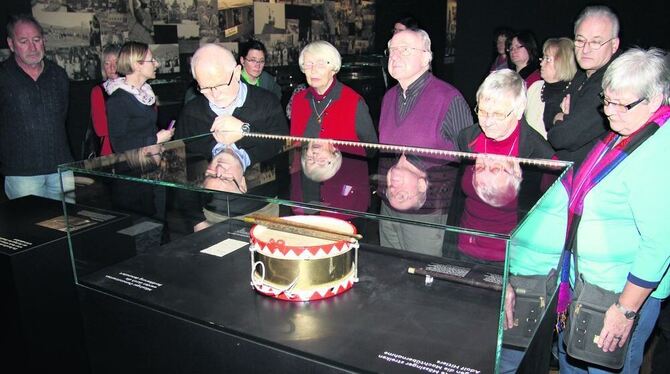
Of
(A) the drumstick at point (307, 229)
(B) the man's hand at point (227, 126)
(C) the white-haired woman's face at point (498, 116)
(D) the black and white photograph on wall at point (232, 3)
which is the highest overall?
(D) the black and white photograph on wall at point (232, 3)

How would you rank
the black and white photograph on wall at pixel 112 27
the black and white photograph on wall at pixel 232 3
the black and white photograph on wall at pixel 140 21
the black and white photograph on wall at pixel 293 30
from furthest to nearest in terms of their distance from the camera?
1. the black and white photograph on wall at pixel 293 30
2. the black and white photograph on wall at pixel 232 3
3. the black and white photograph on wall at pixel 140 21
4. the black and white photograph on wall at pixel 112 27

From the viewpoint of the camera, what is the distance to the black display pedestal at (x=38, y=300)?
1931mm

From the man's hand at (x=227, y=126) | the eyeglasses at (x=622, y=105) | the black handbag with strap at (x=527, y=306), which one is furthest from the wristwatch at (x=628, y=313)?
the man's hand at (x=227, y=126)

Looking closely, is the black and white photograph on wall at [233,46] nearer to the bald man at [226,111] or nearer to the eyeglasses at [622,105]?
the bald man at [226,111]

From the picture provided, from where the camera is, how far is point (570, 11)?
16.5 ft

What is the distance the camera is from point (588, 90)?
7.85ft

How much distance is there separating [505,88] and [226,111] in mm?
1206

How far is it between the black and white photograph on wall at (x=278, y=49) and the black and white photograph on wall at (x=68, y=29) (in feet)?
6.18

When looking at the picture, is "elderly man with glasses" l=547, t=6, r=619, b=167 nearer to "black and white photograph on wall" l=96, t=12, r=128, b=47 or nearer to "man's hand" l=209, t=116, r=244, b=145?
"man's hand" l=209, t=116, r=244, b=145

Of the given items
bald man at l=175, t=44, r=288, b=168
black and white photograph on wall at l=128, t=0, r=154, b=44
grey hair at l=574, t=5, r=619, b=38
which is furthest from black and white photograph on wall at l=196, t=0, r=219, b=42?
grey hair at l=574, t=5, r=619, b=38

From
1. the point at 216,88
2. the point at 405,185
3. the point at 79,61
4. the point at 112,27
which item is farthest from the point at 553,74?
the point at 79,61

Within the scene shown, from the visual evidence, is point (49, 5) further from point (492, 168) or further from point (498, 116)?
point (492, 168)

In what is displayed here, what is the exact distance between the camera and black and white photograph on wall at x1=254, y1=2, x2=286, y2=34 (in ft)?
18.7

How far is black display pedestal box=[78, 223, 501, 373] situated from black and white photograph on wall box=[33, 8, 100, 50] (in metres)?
2.98
